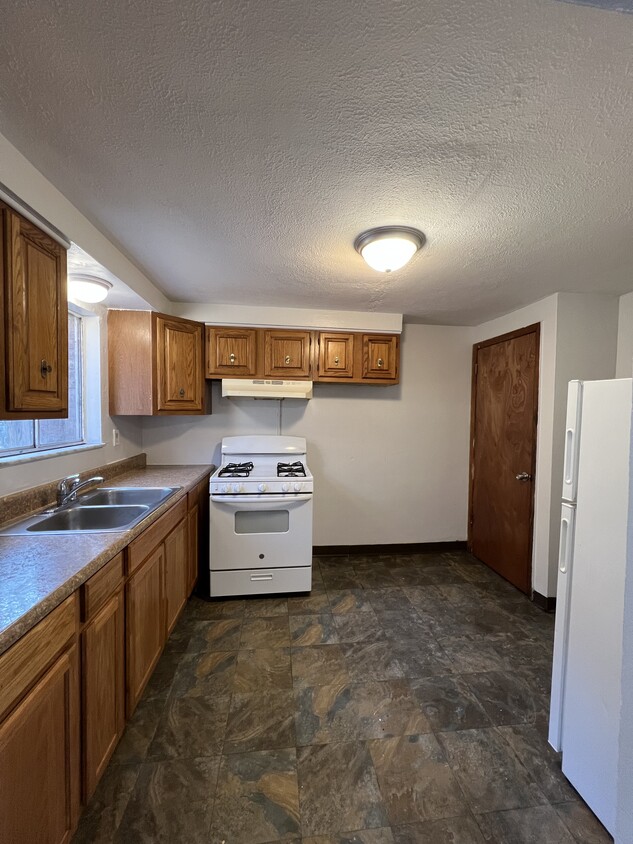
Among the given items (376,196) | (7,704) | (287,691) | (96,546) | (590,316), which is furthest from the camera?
(590,316)

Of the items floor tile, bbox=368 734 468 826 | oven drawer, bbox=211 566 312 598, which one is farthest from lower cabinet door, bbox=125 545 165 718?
floor tile, bbox=368 734 468 826

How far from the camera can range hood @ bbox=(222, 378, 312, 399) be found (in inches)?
109

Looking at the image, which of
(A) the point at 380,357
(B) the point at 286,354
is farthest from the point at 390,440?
(B) the point at 286,354

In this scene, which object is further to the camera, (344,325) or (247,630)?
(344,325)

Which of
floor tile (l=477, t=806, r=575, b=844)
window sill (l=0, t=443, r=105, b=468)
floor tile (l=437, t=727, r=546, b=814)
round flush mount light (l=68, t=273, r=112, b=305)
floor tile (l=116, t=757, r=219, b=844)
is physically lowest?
floor tile (l=116, t=757, r=219, b=844)

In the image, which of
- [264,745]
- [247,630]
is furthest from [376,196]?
[247,630]

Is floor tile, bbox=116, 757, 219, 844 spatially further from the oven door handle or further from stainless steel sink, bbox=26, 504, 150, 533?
the oven door handle

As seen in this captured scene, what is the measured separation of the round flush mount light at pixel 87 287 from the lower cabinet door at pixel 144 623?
57.5 inches

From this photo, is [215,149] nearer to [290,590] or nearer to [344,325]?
[344,325]

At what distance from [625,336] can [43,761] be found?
3.64 m

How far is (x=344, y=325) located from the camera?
116 inches

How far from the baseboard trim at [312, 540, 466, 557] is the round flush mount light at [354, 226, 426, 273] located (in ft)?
8.40

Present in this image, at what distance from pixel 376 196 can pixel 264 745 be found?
2.31 m

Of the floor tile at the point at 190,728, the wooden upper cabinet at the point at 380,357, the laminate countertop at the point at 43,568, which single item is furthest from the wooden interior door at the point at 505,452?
the laminate countertop at the point at 43,568
